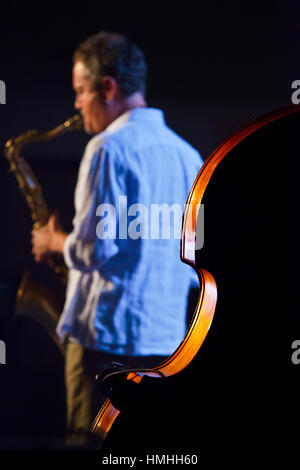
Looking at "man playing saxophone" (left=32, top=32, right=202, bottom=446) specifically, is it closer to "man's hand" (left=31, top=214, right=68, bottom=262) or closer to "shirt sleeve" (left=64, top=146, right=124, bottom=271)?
"shirt sleeve" (left=64, top=146, right=124, bottom=271)

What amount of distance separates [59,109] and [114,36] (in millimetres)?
388

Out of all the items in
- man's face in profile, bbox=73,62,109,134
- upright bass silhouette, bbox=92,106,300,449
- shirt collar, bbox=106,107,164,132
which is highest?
man's face in profile, bbox=73,62,109,134

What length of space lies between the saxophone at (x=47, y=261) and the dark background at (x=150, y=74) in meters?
0.04

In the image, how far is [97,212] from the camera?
1659mm

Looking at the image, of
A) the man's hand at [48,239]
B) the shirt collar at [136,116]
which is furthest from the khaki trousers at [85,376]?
the shirt collar at [136,116]

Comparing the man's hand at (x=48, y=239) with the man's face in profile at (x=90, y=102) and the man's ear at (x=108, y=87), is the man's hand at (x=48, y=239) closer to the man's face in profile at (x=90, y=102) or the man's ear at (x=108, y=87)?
the man's face in profile at (x=90, y=102)

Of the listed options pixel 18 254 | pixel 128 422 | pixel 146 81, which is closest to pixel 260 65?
pixel 146 81

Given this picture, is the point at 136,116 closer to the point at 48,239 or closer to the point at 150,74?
the point at 150,74

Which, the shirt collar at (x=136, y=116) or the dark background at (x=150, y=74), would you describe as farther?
the dark background at (x=150, y=74)

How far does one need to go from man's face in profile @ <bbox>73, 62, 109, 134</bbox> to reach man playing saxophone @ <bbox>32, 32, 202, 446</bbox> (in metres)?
0.17

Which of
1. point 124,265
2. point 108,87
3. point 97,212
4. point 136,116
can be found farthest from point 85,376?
point 108,87

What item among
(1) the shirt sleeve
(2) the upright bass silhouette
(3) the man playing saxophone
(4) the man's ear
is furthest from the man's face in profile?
(2) the upright bass silhouette

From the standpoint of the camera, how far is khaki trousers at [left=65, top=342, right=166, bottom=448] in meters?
1.72

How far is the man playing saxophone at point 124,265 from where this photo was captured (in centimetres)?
165
